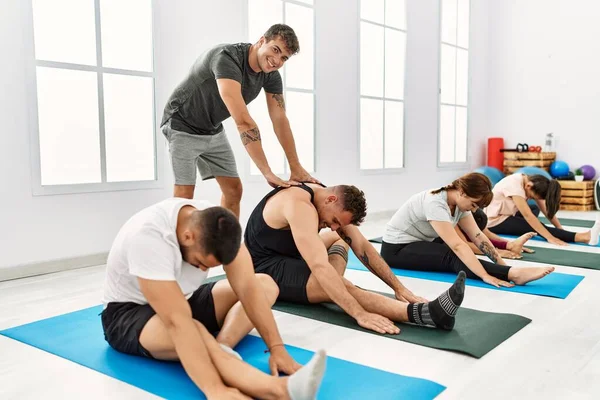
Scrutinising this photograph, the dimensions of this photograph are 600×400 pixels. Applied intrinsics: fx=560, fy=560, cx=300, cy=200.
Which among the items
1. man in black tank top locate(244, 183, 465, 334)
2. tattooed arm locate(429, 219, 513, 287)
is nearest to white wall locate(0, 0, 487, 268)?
man in black tank top locate(244, 183, 465, 334)

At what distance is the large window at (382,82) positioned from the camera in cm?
670

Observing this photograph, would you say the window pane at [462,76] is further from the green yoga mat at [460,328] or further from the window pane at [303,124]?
the green yoga mat at [460,328]

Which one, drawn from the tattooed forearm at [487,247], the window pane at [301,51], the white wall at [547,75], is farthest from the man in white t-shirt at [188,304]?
the white wall at [547,75]

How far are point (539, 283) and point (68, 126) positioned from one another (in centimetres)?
331

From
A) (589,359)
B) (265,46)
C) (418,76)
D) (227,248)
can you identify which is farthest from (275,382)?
(418,76)

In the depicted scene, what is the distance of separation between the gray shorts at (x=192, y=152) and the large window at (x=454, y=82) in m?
5.00

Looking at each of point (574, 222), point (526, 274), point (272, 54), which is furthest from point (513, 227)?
point (272, 54)

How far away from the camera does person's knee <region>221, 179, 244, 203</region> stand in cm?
375

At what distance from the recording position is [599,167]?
8.04m

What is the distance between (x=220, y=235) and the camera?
1687 mm

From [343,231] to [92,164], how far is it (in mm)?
2170

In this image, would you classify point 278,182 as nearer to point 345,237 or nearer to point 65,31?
point 345,237

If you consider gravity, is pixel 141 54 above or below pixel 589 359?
above

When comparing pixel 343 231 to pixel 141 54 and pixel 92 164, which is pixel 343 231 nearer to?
pixel 92 164
